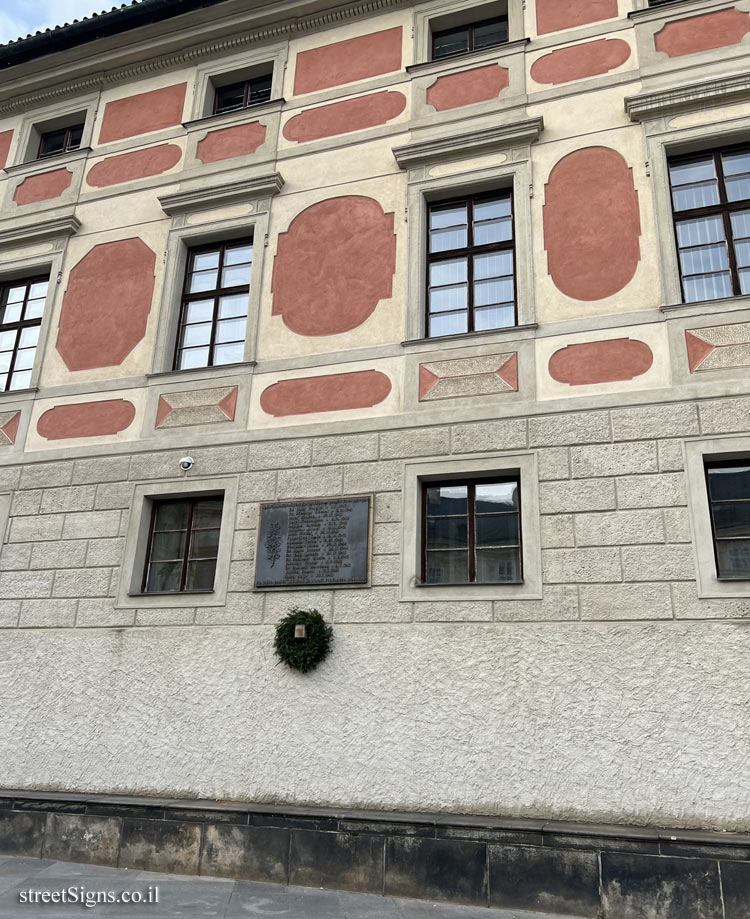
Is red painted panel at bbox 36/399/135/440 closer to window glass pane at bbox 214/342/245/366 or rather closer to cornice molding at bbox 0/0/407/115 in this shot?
window glass pane at bbox 214/342/245/366

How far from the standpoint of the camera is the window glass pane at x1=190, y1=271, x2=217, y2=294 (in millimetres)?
10148

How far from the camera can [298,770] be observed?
24.2ft

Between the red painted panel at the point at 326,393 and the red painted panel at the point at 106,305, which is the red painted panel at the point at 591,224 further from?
the red painted panel at the point at 106,305

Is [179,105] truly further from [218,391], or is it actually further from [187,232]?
[218,391]

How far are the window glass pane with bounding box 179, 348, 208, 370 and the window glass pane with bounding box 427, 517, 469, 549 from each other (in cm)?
364

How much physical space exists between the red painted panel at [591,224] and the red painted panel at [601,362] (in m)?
0.58

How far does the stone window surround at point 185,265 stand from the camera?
952 centimetres

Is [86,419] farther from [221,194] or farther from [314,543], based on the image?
[314,543]

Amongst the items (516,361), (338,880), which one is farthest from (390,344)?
(338,880)

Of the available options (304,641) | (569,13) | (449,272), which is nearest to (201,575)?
(304,641)

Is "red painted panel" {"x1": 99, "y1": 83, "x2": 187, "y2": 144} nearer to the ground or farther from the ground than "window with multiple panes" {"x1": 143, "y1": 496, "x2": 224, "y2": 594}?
farther from the ground

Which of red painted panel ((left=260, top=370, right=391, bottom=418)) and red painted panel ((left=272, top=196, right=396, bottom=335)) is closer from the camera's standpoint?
red painted panel ((left=260, top=370, right=391, bottom=418))

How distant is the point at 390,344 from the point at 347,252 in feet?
4.62

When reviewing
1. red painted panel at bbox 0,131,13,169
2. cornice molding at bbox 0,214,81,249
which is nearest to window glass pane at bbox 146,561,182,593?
cornice molding at bbox 0,214,81,249
